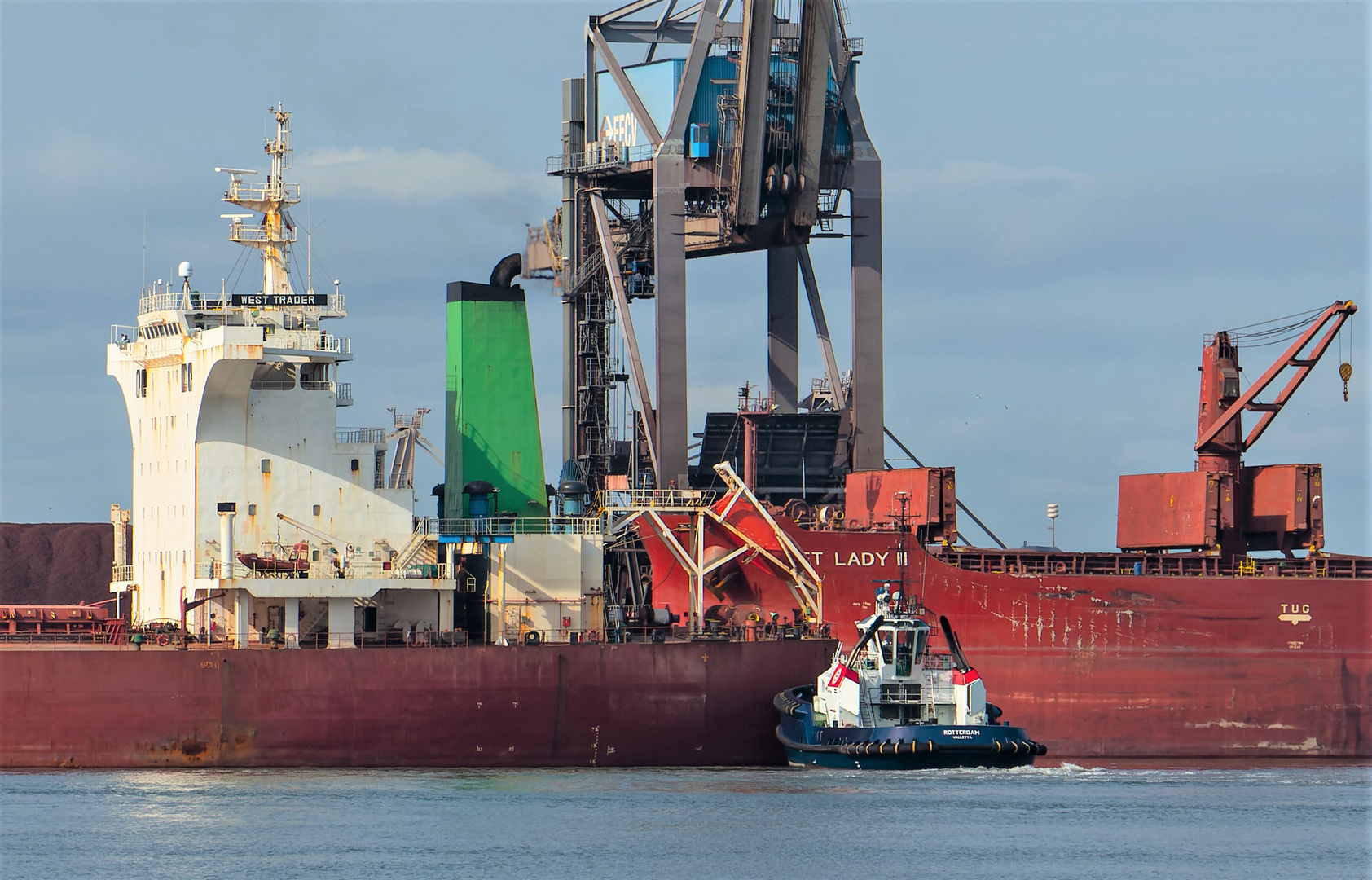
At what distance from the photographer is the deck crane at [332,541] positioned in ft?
139

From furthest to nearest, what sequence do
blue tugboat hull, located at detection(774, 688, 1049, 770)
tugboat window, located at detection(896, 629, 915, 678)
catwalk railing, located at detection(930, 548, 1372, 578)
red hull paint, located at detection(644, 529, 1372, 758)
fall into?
catwalk railing, located at detection(930, 548, 1372, 578) < red hull paint, located at detection(644, 529, 1372, 758) < tugboat window, located at detection(896, 629, 915, 678) < blue tugboat hull, located at detection(774, 688, 1049, 770)

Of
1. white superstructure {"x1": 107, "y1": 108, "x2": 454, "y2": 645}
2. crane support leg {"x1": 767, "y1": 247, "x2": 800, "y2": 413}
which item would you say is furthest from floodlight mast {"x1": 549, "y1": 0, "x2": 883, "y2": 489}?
white superstructure {"x1": 107, "y1": 108, "x2": 454, "y2": 645}

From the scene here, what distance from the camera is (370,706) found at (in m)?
40.4

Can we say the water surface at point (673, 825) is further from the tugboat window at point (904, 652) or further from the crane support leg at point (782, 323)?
the crane support leg at point (782, 323)

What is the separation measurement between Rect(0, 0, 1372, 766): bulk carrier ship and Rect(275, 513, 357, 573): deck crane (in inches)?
1.8

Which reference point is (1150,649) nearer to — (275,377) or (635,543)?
(635,543)

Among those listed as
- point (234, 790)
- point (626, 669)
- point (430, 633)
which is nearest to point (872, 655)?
A: point (626, 669)

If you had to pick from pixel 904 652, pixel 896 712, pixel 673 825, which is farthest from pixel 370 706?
pixel 904 652

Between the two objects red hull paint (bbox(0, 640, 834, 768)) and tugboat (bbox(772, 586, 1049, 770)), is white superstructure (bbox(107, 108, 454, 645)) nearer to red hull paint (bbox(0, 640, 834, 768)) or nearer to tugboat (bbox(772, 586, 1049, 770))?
red hull paint (bbox(0, 640, 834, 768))

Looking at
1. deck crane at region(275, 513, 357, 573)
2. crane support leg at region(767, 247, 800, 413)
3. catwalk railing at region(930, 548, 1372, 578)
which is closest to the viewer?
deck crane at region(275, 513, 357, 573)

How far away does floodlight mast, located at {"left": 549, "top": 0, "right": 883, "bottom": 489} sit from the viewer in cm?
4916

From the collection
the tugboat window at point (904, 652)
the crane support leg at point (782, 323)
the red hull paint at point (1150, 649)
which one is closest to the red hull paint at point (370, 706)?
the tugboat window at point (904, 652)

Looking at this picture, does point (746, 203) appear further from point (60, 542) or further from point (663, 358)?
point (60, 542)

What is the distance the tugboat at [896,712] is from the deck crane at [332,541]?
9.09m
